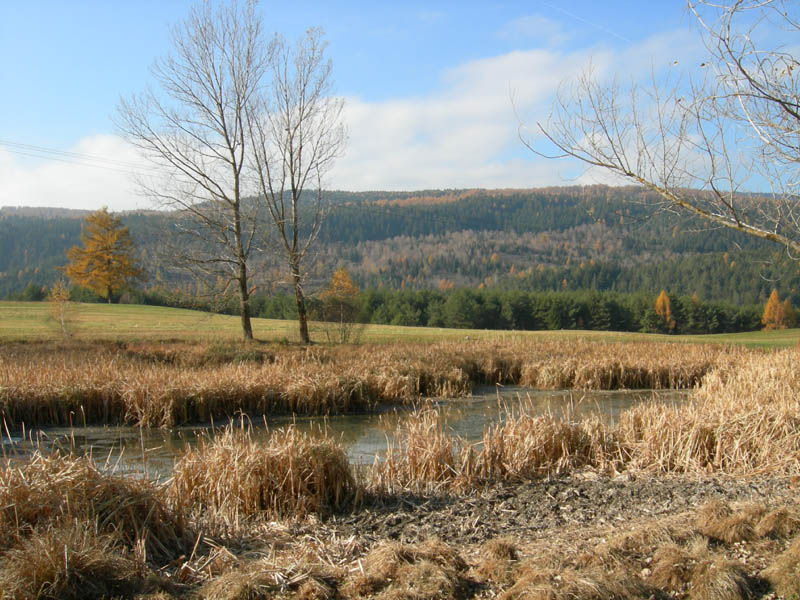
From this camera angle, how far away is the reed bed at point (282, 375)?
1348 centimetres

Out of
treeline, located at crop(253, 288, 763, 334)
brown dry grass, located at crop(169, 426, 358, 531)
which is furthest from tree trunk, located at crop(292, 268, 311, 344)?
treeline, located at crop(253, 288, 763, 334)

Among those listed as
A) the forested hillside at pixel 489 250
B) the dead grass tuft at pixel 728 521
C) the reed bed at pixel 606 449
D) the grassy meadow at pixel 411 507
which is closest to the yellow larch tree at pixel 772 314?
the forested hillside at pixel 489 250

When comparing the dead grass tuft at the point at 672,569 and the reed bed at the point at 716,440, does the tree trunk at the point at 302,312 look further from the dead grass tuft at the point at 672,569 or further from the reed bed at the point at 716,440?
the dead grass tuft at the point at 672,569

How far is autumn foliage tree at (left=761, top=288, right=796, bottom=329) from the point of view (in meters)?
75.8

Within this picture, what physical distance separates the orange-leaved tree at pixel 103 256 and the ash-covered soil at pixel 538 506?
4839 centimetres

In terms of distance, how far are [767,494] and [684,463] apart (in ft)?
4.58

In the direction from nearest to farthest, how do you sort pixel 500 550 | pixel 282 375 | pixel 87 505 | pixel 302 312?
1. pixel 500 550
2. pixel 87 505
3. pixel 282 375
4. pixel 302 312

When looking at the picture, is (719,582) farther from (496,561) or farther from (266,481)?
(266,481)

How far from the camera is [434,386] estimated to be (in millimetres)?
17812

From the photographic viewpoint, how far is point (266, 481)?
601cm

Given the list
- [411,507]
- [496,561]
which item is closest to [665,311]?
[411,507]

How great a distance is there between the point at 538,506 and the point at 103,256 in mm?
49700

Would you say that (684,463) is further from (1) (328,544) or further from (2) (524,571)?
(1) (328,544)

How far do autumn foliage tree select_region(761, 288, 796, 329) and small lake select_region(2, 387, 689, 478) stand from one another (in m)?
69.4
